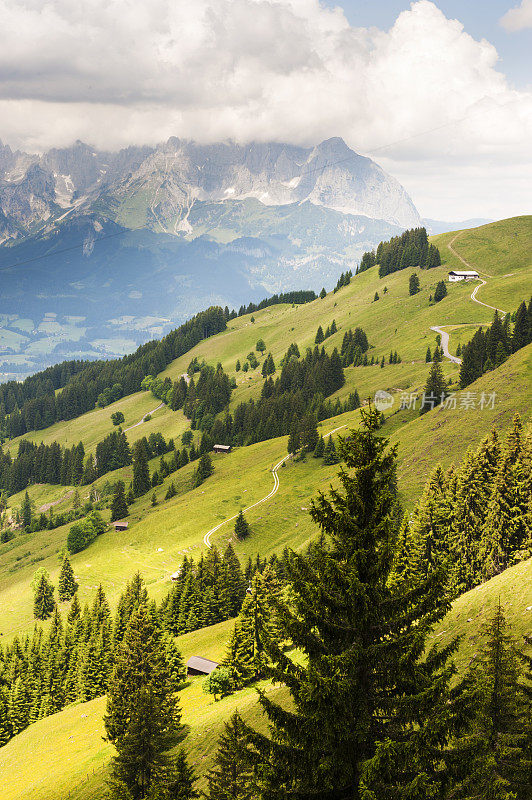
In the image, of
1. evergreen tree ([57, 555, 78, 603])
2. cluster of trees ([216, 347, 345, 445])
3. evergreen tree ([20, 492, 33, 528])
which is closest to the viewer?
evergreen tree ([57, 555, 78, 603])

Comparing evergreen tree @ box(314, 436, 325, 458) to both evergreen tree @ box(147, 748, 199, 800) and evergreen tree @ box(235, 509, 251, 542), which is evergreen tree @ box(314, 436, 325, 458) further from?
evergreen tree @ box(147, 748, 199, 800)

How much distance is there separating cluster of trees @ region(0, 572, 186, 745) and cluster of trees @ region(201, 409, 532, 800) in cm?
5181

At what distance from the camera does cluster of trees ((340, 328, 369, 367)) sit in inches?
7421

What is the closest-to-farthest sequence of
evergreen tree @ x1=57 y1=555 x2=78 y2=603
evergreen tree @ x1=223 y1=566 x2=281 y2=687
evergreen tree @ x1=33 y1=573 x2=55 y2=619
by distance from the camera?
evergreen tree @ x1=223 y1=566 x2=281 y2=687 < evergreen tree @ x1=33 y1=573 x2=55 y2=619 < evergreen tree @ x1=57 y1=555 x2=78 y2=603

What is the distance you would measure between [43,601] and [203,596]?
1875 inches

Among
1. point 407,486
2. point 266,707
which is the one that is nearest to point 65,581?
point 407,486

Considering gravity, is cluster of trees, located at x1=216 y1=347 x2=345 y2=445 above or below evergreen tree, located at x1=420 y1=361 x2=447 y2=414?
below


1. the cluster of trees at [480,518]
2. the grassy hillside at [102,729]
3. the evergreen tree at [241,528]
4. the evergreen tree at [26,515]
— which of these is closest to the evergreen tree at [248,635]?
the grassy hillside at [102,729]

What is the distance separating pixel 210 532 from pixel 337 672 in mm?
105117

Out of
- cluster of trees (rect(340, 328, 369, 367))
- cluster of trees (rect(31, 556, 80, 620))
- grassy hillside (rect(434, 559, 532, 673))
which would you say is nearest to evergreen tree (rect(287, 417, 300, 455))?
cluster of trees (rect(340, 328, 369, 367))

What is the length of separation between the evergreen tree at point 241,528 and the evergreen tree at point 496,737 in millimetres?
87653

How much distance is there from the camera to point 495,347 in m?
116

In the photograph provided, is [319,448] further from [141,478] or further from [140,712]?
[140,712]

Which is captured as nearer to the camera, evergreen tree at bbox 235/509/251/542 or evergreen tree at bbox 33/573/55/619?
evergreen tree at bbox 33/573/55/619
